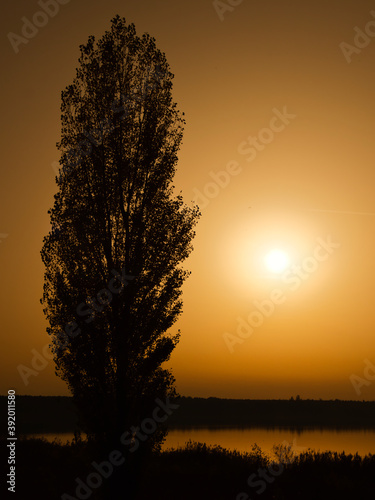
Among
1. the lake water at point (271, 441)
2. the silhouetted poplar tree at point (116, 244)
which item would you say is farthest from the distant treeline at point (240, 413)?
the silhouetted poplar tree at point (116, 244)

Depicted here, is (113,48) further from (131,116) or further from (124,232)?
(124,232)

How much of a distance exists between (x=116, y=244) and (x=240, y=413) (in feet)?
418

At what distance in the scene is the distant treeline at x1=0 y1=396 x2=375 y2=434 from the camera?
11006cm

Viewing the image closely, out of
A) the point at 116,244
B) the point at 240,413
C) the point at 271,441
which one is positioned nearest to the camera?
the point at 116,244

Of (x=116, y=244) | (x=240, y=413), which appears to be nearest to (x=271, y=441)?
(x=116, y=244)

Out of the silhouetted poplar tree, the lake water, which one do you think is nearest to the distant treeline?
the lake water

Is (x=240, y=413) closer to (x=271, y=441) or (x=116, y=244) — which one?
(x=271, y=441)

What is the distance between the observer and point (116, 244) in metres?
16.9

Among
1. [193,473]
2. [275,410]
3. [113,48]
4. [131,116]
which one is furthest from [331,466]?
[275,410]

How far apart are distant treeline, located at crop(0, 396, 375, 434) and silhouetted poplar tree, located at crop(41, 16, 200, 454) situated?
87991 millimetres

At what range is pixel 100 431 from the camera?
15.9m

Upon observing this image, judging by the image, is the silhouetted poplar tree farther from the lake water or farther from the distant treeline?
the distant treeline

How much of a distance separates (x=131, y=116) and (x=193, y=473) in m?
12.3

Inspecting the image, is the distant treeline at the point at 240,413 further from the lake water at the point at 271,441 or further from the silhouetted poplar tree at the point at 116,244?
the silhouetted poplar tree at the point at 116,244
